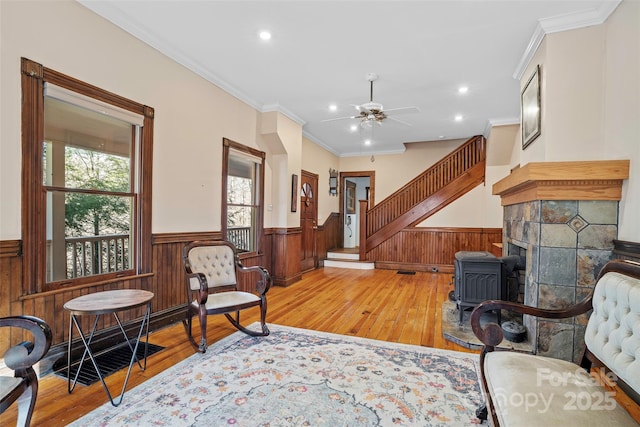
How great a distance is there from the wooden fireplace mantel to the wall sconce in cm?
578

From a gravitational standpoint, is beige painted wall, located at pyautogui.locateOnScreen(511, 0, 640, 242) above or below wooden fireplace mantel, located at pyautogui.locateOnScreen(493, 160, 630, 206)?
above

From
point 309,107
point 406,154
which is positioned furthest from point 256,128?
point 406,154

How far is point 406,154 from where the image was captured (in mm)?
8242

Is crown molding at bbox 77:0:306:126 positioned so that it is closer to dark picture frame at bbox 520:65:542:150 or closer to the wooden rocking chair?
the wooden rocking chair

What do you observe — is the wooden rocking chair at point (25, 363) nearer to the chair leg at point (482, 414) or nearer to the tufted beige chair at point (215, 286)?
the tufted beige chair at point (215, 286)

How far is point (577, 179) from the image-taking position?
258cm

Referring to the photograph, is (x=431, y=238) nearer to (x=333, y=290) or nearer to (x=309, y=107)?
(x=333, y=290)

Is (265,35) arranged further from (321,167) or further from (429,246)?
(429,246)

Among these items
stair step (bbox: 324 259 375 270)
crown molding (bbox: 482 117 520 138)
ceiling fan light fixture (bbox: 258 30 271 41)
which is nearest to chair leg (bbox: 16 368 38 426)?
ceiling fan light fixture (bbox: 258 30 271 41)

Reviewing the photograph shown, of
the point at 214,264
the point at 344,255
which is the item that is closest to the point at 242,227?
the point at 214,264

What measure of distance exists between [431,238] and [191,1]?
245 inches

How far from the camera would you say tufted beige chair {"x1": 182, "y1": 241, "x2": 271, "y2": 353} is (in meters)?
2.85

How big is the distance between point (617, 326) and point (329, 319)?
2.75 m

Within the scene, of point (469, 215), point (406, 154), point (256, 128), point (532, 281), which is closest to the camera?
point (532, 281)
